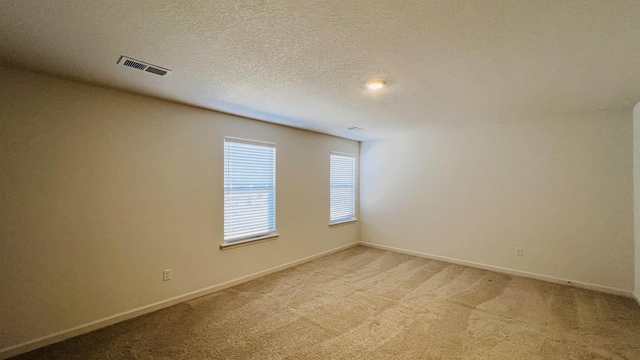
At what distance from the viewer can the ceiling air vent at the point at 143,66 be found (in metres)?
1.98

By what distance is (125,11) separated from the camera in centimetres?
142

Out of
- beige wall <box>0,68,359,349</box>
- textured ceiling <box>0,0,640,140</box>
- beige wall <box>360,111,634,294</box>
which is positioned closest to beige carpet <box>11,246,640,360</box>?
beige wall <box>0,68,359,349</box>

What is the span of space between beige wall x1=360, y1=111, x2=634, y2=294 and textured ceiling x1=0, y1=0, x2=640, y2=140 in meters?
0.83

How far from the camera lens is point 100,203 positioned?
99.7 inches

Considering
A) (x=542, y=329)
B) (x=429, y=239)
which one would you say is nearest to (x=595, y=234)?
(x=542, y=329)

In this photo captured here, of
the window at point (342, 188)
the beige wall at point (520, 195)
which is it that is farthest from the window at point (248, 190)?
the beige wall at point (520, 195)

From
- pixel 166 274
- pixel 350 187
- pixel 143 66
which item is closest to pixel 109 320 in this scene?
pixel 166 274

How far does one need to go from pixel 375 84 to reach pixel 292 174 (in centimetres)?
230

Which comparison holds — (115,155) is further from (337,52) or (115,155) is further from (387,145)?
(387,145)

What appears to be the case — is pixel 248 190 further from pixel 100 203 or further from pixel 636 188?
pixel 636 188

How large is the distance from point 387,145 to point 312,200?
6.57ft

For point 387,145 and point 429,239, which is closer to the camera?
point 429,239

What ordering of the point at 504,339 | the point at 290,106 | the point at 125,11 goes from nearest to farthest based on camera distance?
1. the point at 125,11
2. the point at 504,339
3. the point at 290,106

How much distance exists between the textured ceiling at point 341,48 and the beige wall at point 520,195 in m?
0.83
